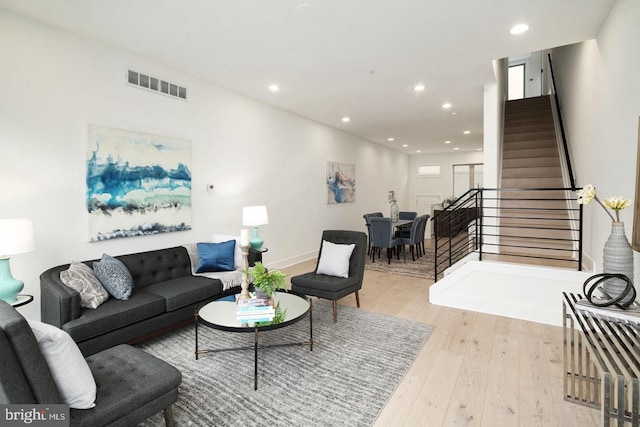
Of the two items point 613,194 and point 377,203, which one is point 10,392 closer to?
point 613,194

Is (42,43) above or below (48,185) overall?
above

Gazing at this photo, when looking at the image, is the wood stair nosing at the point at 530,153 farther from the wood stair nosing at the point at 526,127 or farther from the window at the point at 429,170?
the window at the point at 429,170

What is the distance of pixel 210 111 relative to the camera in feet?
15.0

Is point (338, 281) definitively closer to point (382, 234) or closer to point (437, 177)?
point (382, 234)

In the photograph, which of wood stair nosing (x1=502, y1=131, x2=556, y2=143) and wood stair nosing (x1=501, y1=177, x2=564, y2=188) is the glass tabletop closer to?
wood stair nosing (x1=501, y1=177, x2=564, y2=188)

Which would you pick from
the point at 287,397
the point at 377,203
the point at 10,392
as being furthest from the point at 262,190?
the point at 377,203

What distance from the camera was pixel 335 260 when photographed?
3.97 m

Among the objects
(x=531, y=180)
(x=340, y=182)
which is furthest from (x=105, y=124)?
(x=531, y=180)

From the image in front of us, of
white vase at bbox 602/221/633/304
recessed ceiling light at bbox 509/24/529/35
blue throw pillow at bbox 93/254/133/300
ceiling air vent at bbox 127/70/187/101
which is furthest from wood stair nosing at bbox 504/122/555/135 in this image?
blue throw pillow at bbox 93/254/133/300

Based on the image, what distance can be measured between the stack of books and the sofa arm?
4.17 ft

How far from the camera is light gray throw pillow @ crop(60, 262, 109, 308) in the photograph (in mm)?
2729

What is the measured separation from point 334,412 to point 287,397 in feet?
1.18

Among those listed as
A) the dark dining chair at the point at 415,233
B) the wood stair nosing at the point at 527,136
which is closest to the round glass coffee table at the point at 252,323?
the dark dining chair at the point at 415,233

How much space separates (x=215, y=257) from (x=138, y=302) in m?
1.10
